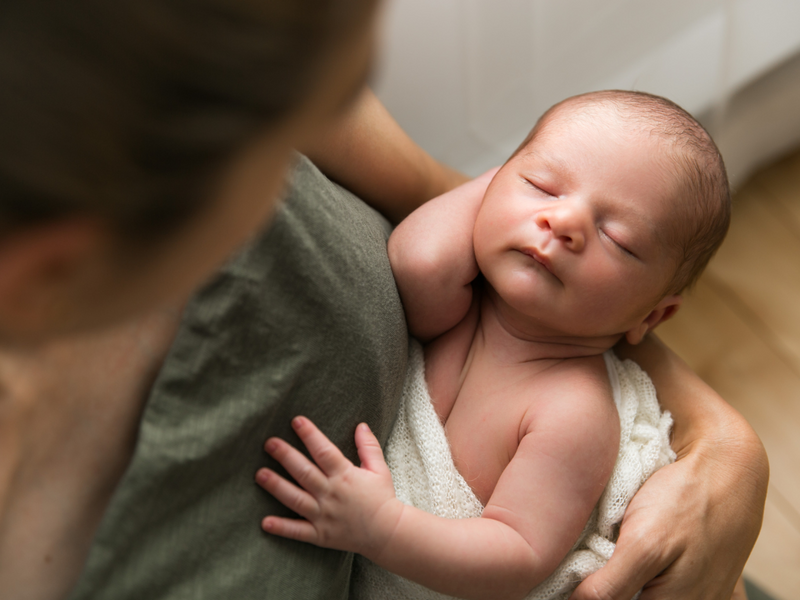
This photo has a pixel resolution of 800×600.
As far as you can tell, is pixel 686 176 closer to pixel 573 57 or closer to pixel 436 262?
pixel 436 262

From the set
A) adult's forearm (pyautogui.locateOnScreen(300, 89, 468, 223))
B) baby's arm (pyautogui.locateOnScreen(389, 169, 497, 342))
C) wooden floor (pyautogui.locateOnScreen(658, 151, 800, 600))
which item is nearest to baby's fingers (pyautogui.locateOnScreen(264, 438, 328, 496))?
baby's arm (pyautogui.locateOnScreen(389, 169, 497, 342))

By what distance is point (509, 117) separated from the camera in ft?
4.96

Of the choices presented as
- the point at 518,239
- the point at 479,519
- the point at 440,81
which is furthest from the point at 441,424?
the point at 440,81

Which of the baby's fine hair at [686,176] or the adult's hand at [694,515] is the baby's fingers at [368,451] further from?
the baby's fine hair at [686,176]

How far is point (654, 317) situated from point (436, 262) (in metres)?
0.36

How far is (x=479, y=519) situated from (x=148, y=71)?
62cm

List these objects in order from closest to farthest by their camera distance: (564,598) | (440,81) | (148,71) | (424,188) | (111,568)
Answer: (148,71) → (111,568) → (564,598) → (424,188) → (440,81)

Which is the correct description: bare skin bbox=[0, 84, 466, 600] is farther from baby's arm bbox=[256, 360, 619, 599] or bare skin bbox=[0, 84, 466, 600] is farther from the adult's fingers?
the adult's fingers

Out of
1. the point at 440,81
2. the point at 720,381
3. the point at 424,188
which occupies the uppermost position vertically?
the point at 440,81

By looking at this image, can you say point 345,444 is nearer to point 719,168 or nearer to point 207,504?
point 207,504

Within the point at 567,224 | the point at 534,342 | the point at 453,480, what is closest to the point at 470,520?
the point at 453,480

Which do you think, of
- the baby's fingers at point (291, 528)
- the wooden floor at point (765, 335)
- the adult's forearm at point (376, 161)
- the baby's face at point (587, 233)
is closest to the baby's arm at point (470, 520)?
the baby's fingers at point (291, 528)

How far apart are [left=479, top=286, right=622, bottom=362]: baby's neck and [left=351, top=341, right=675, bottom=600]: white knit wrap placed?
0.24ft

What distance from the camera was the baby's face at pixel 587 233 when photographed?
0.78 metres
